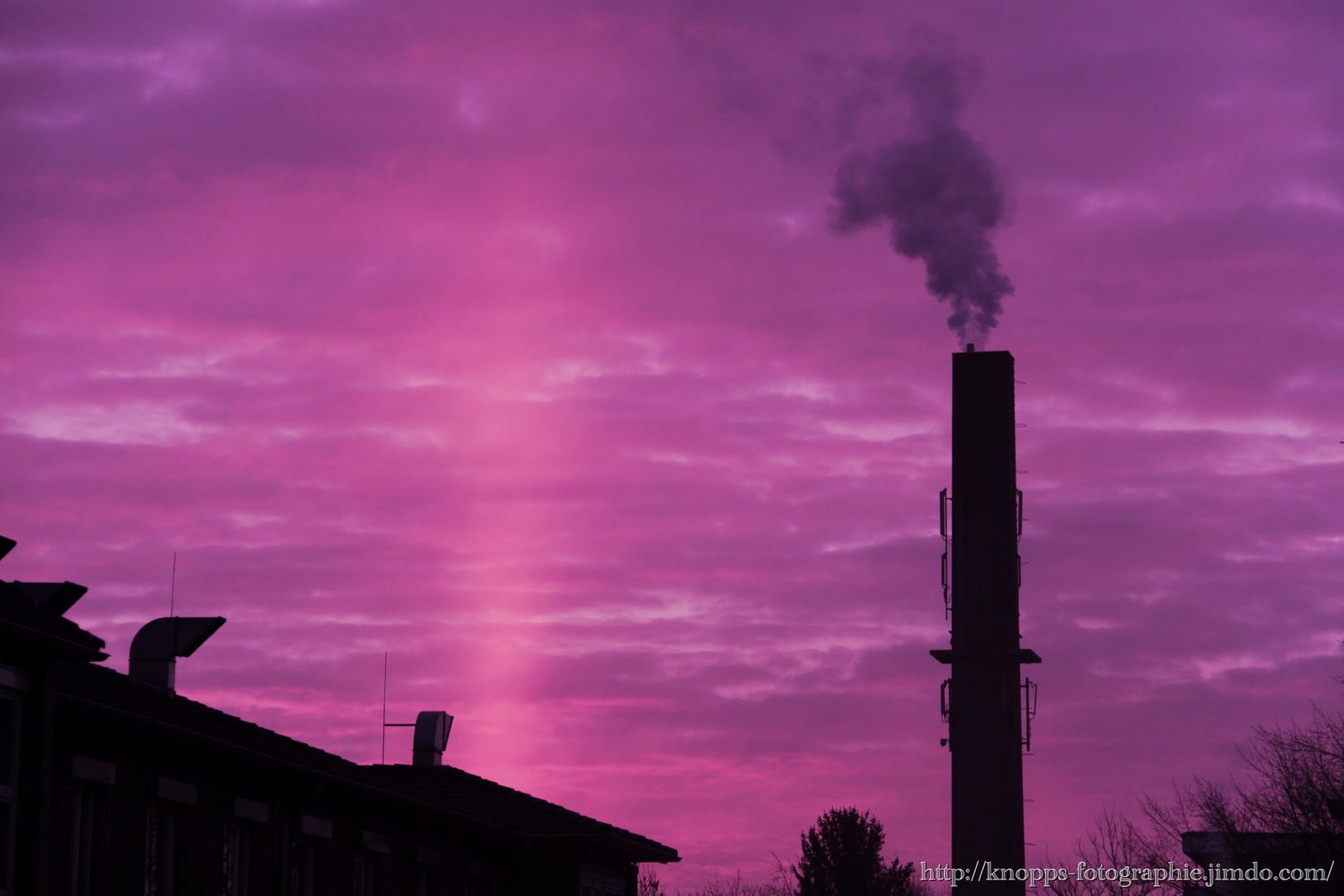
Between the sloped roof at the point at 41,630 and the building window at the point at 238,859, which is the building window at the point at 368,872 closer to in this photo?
the building window at the point at 238,859

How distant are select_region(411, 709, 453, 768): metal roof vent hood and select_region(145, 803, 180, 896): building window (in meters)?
15.5

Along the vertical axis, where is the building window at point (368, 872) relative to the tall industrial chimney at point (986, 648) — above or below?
below

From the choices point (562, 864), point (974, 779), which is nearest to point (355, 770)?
point (562, 864)

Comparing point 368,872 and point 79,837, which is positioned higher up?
point 79,837

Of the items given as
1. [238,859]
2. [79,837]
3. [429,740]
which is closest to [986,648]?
[429,740]

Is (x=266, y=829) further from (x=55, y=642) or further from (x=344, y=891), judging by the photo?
(x=55, y=642)

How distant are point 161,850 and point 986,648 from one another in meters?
33.0

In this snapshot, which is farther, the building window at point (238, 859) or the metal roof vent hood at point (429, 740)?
the metal roof vent hood at point (429, 740)

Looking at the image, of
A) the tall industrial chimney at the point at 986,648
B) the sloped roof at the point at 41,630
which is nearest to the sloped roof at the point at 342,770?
the sloped roof at the point at 41,630

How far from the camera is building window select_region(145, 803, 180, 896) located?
2131 centimetres

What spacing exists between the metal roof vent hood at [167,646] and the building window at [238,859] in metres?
3.77

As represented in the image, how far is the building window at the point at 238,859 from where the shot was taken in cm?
2334

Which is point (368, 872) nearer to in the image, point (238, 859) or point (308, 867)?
point (308, 867)

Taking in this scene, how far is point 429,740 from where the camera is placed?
3788 cm
